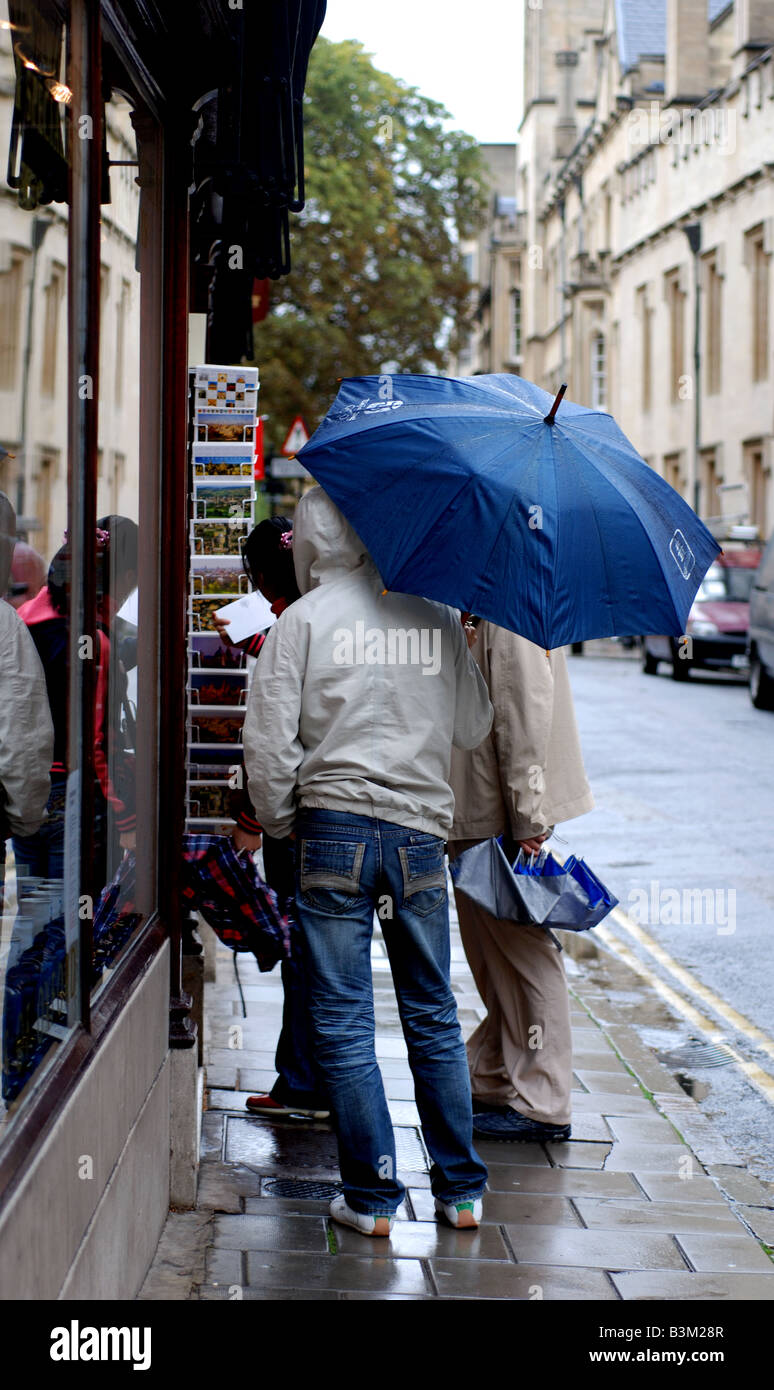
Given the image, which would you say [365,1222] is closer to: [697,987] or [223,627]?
[223,627]

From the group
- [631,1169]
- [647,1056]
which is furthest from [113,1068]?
[647,1056]

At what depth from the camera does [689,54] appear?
4109cm

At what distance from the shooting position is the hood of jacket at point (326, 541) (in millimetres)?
4211

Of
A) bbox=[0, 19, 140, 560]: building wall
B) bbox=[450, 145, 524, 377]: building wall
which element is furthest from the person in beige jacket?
bbox=[450, 145, 524, 377]: building wall

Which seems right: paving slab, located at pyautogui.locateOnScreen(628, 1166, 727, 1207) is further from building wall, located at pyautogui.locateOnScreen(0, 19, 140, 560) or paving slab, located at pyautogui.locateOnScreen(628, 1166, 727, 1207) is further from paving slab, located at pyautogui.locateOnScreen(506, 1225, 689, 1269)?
building wall, located at pyautogui.locateOnScreen(0, 19, 140, 560)

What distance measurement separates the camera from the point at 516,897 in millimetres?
5043

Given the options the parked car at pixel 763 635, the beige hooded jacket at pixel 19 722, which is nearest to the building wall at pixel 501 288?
the parked car at pixel 763 635

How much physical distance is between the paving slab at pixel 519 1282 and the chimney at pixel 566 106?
62533 mm

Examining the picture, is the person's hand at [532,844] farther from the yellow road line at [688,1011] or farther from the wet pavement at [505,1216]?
the yellow road line at [688,1011]

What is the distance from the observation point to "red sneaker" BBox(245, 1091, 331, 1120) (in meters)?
5.35

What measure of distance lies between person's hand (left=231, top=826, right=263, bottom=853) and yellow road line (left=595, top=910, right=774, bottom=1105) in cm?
234

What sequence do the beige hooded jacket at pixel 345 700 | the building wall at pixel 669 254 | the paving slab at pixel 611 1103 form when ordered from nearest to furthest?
the beige hooded jacket at pixel 345 700, the paving slab at pixel 611 1103, the building wall at pixel 669 254
